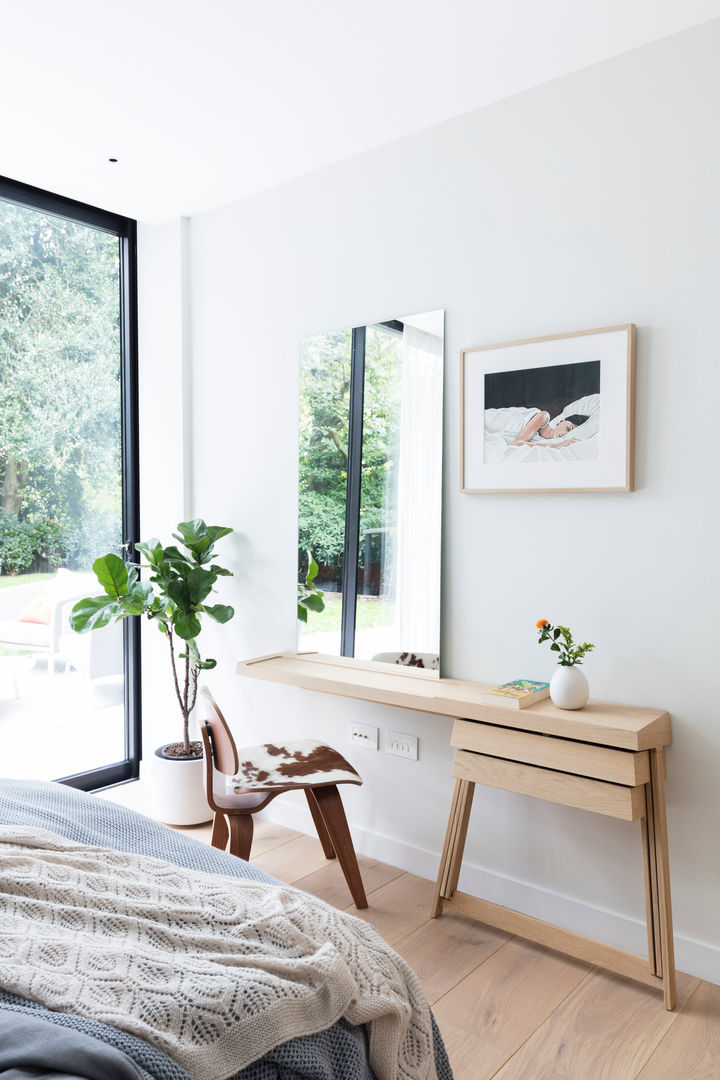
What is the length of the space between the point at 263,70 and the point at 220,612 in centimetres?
189

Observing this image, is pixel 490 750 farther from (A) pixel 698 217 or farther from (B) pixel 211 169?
(B) pixel 211 169

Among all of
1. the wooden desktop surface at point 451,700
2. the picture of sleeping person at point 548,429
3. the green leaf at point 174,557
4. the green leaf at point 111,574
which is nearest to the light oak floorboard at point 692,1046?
the wooden desktop surface at point 451,700

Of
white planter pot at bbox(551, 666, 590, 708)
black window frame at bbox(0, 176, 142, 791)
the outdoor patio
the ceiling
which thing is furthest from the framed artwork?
the outdoor patio

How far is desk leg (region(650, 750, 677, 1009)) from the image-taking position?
1.99 m

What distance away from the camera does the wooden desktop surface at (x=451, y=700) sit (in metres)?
2.04

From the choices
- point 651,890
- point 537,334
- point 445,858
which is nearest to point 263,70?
point 537,334

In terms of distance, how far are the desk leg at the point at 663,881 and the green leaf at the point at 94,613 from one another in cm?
202

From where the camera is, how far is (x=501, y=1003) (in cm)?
204

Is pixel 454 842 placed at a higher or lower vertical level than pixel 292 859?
higher

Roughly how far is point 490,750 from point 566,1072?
769 mm

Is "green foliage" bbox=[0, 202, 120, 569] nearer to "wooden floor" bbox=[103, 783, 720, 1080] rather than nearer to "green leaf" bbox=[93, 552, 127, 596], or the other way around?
"green leaf" bbox=[93, 552, 127, 596]

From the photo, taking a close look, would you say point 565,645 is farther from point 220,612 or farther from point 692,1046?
point 220,612

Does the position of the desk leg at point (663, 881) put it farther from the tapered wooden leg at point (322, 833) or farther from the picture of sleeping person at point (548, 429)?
the tapered wooden leg at point (322, 833)

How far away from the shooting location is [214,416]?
3.42 m
